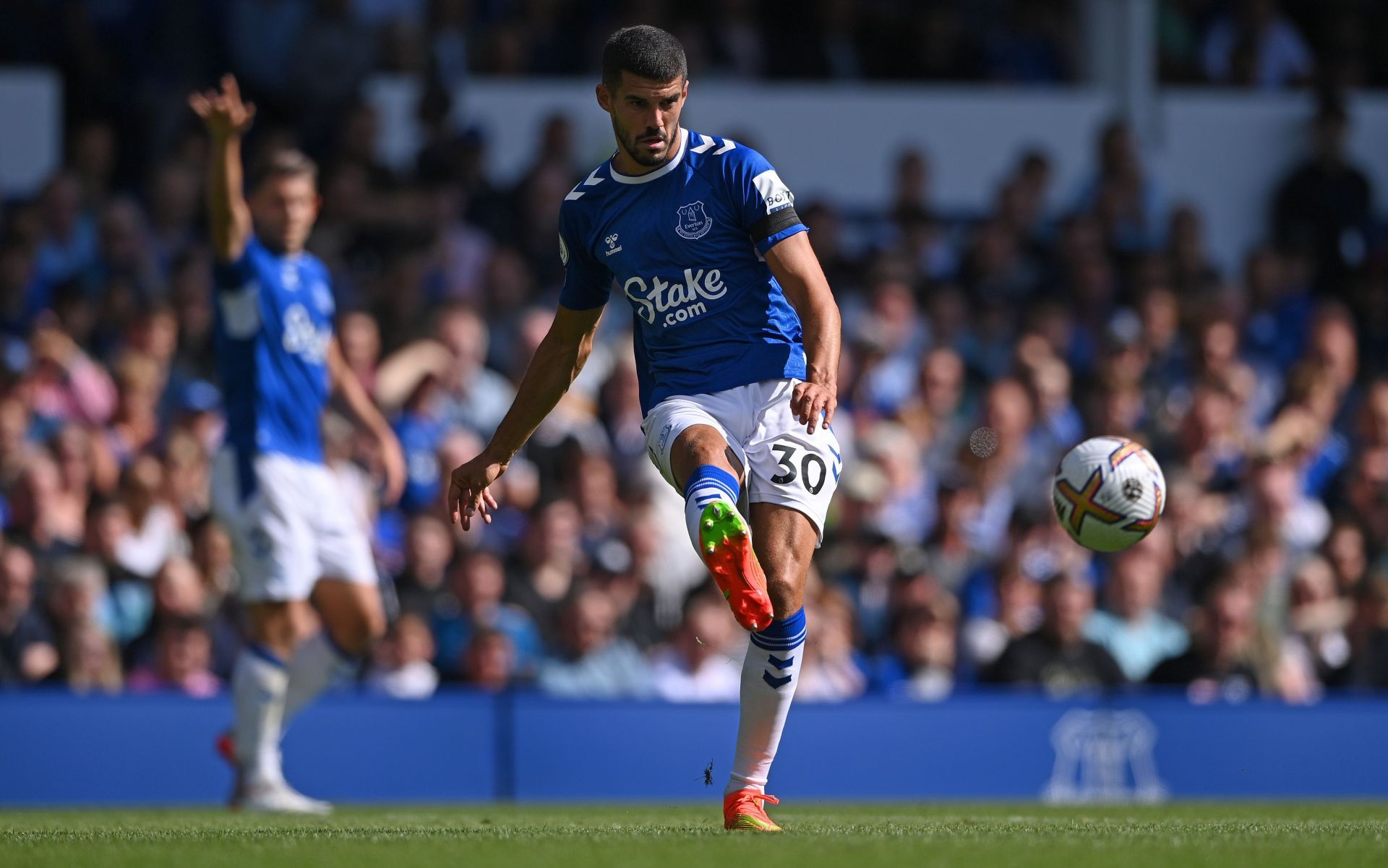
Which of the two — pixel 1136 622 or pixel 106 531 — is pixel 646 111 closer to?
pixel 106 531

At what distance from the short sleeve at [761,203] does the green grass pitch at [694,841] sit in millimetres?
2034

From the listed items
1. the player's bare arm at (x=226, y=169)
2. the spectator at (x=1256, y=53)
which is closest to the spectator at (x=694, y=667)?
the player's bare arm at (x=226, y=169)

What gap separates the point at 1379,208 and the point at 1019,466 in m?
6.13

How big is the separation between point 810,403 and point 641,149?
1267 millimetres

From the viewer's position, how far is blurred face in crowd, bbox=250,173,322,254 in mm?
9367

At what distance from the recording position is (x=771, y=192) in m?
7.01

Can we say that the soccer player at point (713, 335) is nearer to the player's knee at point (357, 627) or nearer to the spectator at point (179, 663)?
the player's knee at point (357, 627)

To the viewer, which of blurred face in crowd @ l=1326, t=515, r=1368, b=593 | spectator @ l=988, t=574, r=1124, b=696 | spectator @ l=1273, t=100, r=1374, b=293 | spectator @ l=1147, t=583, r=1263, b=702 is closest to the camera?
spectator @ l=988, t=574, r=1124, b=696

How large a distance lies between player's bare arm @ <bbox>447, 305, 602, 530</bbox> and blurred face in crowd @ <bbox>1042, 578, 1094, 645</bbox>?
5.27m

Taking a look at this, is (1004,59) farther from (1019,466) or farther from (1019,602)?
(1019,602)

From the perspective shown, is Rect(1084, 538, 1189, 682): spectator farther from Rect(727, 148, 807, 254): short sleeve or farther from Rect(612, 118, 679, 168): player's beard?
Rect(612, 118, 679, 168): player's beard

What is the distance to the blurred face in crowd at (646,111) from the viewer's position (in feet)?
22.5

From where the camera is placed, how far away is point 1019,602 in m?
12.5

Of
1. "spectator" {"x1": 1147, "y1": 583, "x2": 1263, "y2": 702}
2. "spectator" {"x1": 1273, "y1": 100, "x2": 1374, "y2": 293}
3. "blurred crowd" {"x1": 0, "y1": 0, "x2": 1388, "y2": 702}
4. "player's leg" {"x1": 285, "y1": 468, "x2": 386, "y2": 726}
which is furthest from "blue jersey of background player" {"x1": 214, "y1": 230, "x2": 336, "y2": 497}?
"spectator" {"x1": 1273, "y1": 100, "x2": 1374, "y2": 293}
